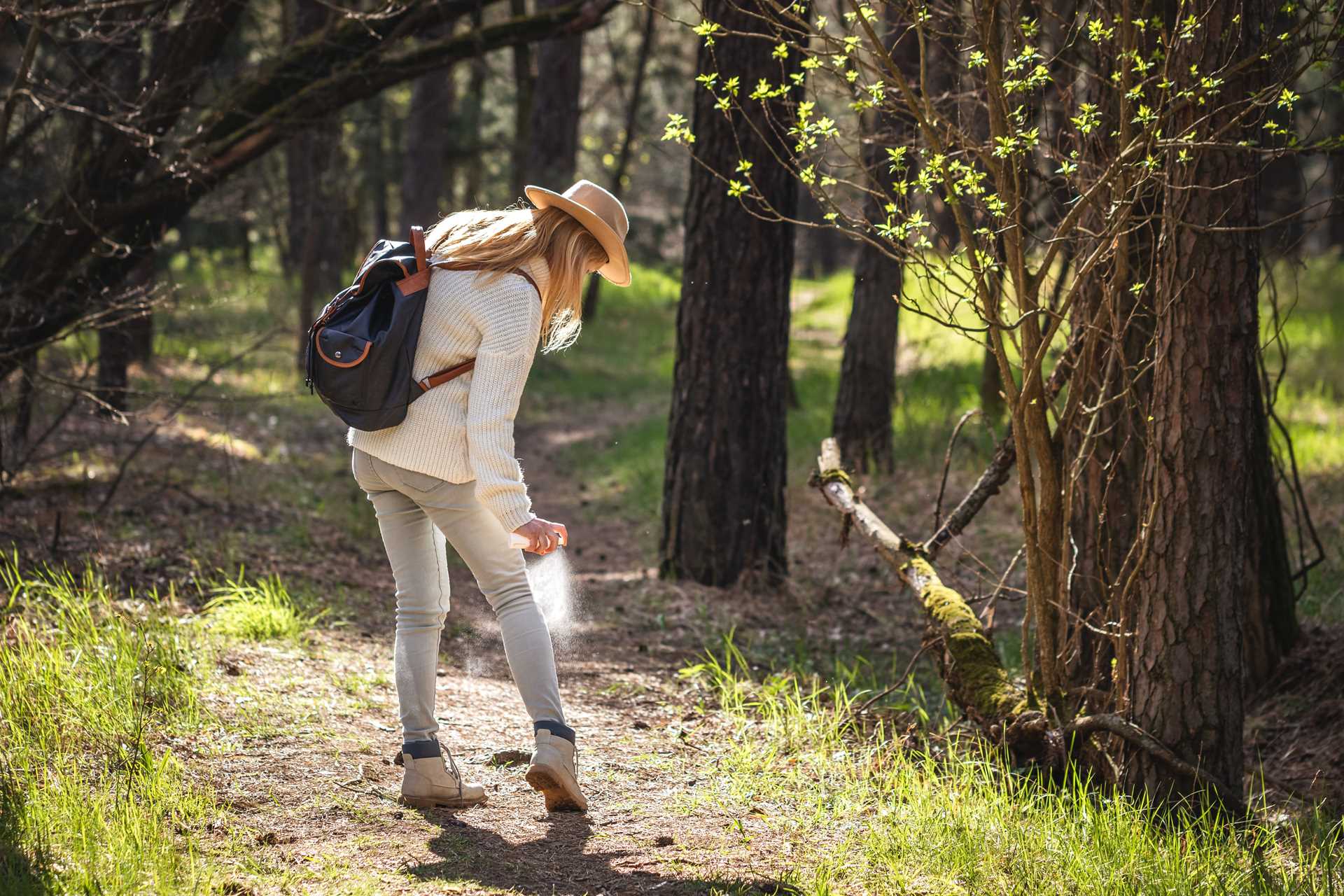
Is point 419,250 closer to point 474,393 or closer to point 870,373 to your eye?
point 474,393

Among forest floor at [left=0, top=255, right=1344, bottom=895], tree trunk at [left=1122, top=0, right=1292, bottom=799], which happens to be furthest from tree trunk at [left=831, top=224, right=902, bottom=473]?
tree trunk at [left=1122, top=0, right=1292, bottom=799]

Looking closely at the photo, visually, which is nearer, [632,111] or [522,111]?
[522,111]

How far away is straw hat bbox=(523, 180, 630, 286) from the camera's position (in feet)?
12.0

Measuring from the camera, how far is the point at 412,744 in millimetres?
3807

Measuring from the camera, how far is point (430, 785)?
149 inches

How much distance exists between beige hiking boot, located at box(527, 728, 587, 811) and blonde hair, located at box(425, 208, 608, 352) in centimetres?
129

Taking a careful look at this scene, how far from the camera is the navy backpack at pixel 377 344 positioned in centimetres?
348

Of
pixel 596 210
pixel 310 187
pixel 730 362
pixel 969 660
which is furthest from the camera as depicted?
pixel 310 187

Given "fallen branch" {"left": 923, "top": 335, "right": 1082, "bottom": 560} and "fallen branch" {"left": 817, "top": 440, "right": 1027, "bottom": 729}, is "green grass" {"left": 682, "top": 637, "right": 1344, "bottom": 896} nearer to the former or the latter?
"fallen branch" {"left": 817, "top": 440, "right": 1027, "bottom": 729}

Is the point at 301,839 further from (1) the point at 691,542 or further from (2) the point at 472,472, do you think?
(1) the point at 691,542

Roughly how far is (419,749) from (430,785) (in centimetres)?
12

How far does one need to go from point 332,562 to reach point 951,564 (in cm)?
419

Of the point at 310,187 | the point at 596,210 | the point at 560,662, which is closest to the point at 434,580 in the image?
the point at 596,210

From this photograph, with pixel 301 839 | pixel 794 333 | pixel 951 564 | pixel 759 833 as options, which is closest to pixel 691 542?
pixel 951 564
